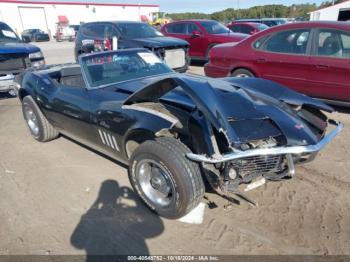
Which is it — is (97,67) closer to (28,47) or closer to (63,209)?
(63,209)

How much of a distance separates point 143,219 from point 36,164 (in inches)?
79.7

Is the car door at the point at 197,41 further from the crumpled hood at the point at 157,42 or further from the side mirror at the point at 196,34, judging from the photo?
the crumpled hood at the point at 157,42

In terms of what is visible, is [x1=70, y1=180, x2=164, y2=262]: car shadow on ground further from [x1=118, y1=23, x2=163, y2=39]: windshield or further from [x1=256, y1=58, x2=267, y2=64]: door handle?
[x1=118, y1=23, x2=163, y2=39]: windshield

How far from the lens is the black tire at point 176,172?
250 cm

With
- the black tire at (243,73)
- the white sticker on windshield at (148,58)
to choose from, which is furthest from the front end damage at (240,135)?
the black tire at (243,73)

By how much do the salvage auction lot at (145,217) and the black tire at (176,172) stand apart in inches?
10.2

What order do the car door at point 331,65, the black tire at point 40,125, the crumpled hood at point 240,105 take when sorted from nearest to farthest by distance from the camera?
the crumpled hood at point 240,105 → the black tire at point 40,125 → the car door at point 331,65

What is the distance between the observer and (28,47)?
25.6 feet

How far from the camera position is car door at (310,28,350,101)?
5.00 metres

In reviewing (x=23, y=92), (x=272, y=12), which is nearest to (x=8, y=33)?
(x=23, y=92)

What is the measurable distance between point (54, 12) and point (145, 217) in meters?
53.5

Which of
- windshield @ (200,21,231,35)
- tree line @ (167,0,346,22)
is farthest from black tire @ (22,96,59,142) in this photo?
tree line @ (167,0,346,22)

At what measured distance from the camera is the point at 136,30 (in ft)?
31.4

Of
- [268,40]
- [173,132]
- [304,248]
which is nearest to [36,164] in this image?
[173,132]
